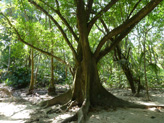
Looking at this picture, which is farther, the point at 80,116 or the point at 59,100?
the point at 59,100

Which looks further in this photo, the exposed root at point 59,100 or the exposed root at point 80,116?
the exposed root at point 59,100

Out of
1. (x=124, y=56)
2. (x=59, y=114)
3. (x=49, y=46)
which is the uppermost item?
(x=49, y=46)

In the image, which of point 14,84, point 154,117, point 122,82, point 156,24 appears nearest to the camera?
point 154,117

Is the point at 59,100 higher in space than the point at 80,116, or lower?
higher

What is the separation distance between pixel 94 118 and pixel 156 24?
274 inches

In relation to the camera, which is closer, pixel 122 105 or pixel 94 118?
pixel 94 118

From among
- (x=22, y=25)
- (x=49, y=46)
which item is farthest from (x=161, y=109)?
(x=22, y=25)

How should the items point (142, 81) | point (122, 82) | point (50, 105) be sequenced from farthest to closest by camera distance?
point (122, 82), point (142, 81), point (50, 105)

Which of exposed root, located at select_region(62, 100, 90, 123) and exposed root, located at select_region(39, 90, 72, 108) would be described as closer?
exposed root, located at select_region(62, 100, 90, 123)

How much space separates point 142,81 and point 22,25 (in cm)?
854

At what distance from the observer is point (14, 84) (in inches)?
535

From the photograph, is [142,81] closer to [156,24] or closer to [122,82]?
[122,82]

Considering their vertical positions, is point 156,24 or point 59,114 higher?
point 156,24

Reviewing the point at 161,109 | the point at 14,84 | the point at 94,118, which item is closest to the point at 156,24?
the point at 161,109
